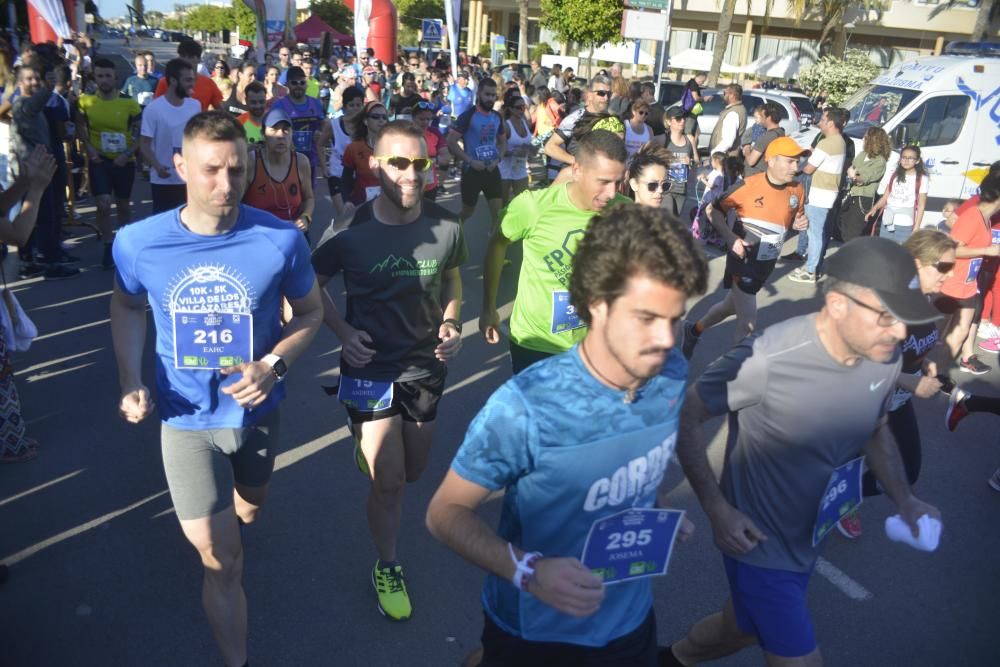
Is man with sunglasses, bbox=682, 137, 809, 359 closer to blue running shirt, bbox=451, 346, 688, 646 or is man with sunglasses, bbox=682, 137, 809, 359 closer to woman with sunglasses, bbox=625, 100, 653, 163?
woman with sunglasses, bbox=625, 100, 653, 163

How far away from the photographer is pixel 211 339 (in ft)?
8.83

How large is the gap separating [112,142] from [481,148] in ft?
12.9

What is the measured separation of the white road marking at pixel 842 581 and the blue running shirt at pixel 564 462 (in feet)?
7.63

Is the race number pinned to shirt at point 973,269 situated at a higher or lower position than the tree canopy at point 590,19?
lower

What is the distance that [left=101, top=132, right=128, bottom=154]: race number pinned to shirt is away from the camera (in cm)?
781

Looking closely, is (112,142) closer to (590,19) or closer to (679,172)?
(679,172)

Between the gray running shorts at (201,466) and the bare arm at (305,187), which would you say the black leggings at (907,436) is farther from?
the bare arm at (305,187)

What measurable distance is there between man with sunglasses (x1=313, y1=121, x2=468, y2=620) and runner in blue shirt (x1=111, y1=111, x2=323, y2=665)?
48cm

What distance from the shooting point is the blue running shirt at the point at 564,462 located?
1807 mm

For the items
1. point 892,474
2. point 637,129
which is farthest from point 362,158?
point 892,474

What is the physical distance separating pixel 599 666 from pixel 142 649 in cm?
212

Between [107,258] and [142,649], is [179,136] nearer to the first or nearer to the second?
[107,258]

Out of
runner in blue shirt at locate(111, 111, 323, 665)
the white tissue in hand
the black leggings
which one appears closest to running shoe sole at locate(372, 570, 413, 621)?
runner in blue shirt at locate(111, 111, 323, 665)

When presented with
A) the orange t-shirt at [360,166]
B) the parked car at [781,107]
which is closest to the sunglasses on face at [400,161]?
the orange t-shirt at [360,166]
